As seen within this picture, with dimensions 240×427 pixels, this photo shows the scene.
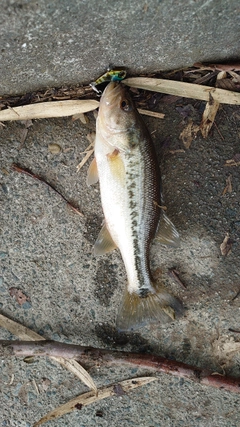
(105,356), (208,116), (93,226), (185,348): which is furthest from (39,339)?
(208,116)

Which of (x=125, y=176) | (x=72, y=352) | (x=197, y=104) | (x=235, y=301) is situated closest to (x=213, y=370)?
(x=235, y=301)

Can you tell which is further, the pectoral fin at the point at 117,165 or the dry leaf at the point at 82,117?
the dry leaf at the point at 82,117

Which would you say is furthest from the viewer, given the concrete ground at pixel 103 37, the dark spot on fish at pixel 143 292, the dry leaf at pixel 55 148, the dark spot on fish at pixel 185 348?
the dark spot on fish at pixel 185 348

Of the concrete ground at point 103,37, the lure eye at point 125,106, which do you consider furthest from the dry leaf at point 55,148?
the lure eye at point 125,106

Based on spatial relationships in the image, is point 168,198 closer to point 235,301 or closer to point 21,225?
point 235,301

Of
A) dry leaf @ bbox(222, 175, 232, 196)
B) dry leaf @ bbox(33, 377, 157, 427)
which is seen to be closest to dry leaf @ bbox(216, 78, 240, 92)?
dry leaf @ bbox(222, 175, 232, 196)

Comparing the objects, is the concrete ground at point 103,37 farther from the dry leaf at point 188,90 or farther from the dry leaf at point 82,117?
the dry leaf at point 82,117

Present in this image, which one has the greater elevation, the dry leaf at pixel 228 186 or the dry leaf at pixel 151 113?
the dry leaf at pixel 151 113
